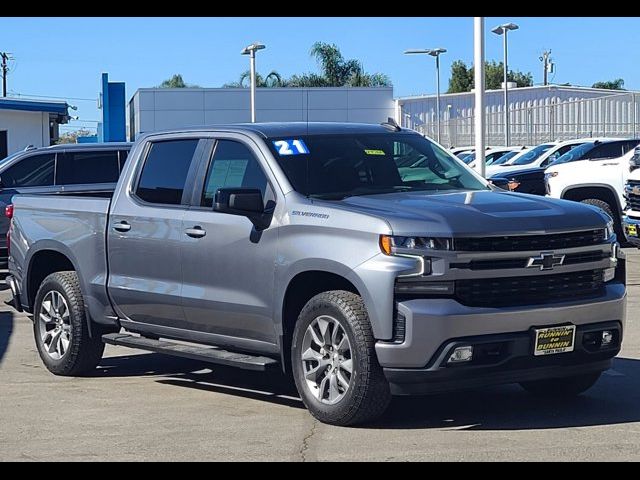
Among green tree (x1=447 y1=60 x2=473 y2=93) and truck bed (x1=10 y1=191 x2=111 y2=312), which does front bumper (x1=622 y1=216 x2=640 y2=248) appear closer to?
truck bed (x1=10 y1=191 x2=111 y2=312)

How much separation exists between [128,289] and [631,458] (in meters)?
4.02

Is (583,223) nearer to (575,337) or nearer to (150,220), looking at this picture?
(575,337)

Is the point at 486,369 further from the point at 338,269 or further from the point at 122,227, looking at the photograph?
the point at 122,227

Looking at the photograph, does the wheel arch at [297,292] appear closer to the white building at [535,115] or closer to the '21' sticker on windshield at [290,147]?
the '21' sticker on windshield at [290,147]

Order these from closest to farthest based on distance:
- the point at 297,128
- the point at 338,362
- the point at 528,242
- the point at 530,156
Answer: the point at 528,242
the point at 338,362
the point at 297,128
the point at 530,156

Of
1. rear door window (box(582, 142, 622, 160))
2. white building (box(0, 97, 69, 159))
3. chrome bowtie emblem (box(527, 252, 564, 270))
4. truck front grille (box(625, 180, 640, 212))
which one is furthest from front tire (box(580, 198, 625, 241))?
white building (box(0, 97, 69, 159))

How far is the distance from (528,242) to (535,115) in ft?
145

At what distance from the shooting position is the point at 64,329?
941 centimetres

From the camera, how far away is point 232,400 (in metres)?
8.22

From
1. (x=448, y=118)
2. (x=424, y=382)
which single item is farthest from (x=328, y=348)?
(x=448, y=118)

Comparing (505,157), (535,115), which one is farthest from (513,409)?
(535,115)

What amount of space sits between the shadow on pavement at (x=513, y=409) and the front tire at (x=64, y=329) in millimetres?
2706

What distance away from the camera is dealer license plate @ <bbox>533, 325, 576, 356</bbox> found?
688cm

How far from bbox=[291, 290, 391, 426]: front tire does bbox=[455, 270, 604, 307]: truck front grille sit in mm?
635
